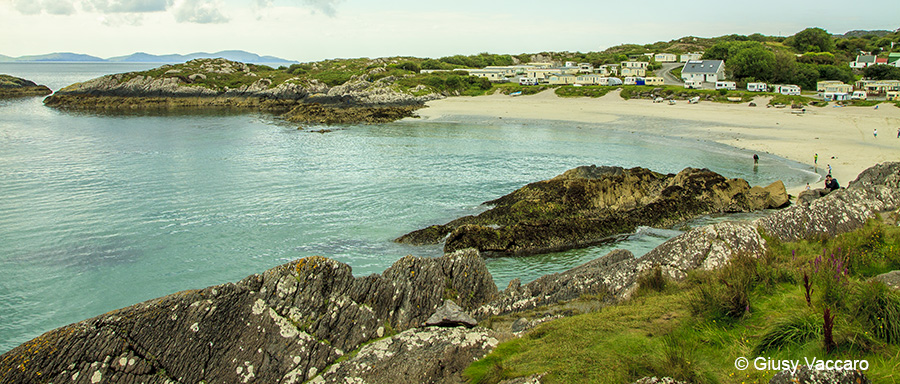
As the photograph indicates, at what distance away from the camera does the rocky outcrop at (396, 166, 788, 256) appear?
19688 mm

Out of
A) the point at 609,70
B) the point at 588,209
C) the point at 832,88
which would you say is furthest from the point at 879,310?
the point at 609,70

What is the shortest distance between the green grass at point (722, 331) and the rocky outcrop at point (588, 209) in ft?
35.9

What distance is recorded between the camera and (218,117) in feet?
249

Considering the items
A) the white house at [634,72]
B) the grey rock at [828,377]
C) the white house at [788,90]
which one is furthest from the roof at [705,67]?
the grey rock at [828,377]

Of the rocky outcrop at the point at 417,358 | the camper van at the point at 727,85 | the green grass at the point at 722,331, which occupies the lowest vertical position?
the rocky outcrop at the point at 417,358

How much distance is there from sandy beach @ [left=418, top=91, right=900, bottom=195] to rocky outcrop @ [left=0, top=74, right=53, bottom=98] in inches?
3905

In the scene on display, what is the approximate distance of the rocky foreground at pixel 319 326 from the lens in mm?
6938

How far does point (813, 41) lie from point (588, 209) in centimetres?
14218

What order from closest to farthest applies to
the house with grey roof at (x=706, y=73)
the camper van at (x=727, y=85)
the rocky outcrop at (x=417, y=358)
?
the rocky outcrop at (x=417, y=358), the camper van at (x=727, y=85), the house with grey roof at (x=706, y=73)

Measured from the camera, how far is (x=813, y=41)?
129 m

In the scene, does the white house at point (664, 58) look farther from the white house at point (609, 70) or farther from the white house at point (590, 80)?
the white house at point (590, 80)

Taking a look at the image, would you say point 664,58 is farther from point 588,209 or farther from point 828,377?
point 828,377

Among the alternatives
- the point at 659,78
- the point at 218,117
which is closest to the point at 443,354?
the point at 218,117

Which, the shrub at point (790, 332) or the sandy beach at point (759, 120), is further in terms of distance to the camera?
the sandy beach at point (759, 120)
